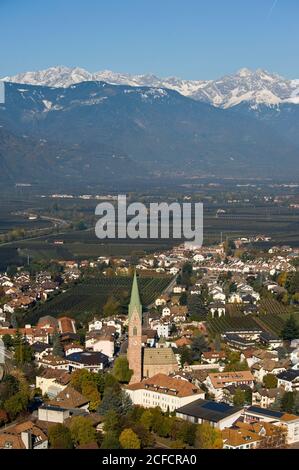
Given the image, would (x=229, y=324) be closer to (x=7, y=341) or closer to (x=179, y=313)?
(x=179, y=313)

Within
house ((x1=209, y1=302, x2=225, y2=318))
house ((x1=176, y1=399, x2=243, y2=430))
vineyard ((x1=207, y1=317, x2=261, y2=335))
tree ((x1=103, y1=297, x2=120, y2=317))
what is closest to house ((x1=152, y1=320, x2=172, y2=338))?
vineyard ((x1=207, y1=317, x2=261, y2=335))

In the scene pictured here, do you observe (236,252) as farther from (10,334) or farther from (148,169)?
(148,169)

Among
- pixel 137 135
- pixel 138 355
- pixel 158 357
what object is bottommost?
pixel 158 357

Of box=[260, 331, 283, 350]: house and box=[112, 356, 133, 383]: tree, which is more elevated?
box=[112, 356, 133, 383]: tree

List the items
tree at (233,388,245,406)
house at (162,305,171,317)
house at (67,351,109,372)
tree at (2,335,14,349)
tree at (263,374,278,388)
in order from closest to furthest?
tree at (233,388,245,406)
tree at (263,374,278,388)
house at (67,351,109,372)
tree at (2,335,14,349)
house at (162,305,171,317)

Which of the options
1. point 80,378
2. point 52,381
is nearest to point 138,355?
point 80,378

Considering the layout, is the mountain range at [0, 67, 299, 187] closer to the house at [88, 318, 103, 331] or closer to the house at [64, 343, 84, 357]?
the house at [88, 318, 103, 331]
